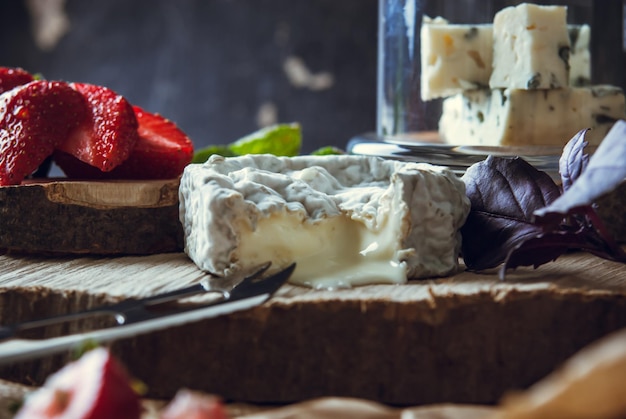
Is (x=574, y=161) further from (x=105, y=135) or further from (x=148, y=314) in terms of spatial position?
(x=105, y=135)

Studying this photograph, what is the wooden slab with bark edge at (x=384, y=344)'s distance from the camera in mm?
899

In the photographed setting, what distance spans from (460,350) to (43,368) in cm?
51

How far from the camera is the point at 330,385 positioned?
92 centimetres

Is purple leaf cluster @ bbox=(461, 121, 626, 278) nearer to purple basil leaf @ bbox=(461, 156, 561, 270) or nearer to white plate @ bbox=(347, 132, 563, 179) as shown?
purple basil leaf @ bbox=(461, 156, 561, 270)

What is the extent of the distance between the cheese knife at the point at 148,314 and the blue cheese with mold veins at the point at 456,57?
64 centimetres

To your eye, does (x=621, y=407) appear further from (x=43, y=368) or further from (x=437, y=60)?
(x=437, y=60)

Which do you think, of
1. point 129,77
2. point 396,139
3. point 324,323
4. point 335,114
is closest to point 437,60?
point 396,139

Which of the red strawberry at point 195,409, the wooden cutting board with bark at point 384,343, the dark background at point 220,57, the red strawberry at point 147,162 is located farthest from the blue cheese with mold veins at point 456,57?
the dark background at point 220,57

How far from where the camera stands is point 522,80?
1365 mm

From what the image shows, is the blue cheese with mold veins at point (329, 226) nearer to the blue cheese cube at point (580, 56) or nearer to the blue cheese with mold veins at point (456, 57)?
the blue cheese with mold veins at point (456, 57)

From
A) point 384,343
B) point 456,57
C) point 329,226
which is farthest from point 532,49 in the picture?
point 384,343

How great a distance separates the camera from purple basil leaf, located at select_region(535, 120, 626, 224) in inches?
33.1

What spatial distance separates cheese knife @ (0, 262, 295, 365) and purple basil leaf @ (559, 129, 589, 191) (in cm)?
38

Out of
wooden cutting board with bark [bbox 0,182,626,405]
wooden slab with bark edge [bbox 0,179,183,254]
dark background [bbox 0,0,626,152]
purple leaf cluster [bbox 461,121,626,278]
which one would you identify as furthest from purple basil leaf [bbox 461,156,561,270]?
dark background [bbox 0,0,626,152]
